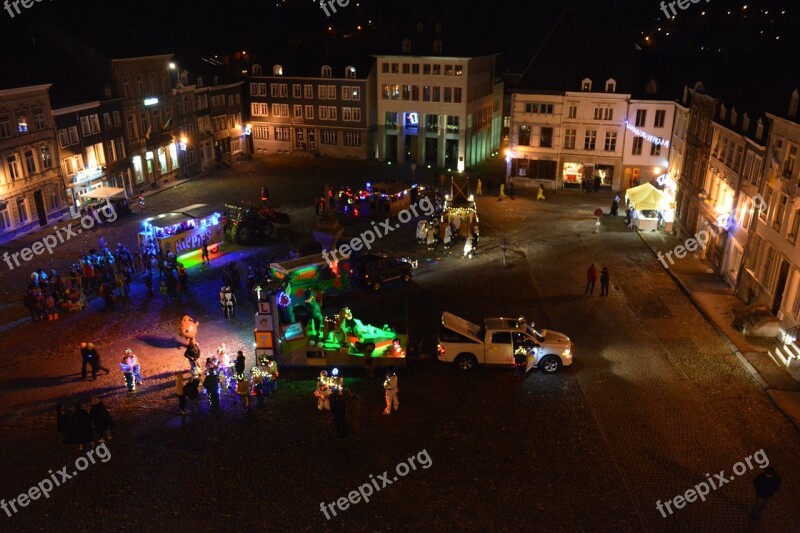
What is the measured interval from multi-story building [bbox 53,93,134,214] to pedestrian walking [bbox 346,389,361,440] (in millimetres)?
33691

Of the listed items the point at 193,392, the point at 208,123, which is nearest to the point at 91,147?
the point at 208,123

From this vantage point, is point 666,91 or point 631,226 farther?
point 666,91

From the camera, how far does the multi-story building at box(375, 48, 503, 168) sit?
59062mm

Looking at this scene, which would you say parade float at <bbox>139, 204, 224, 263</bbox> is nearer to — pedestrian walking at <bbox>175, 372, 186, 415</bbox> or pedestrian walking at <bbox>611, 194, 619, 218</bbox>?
pedestrian walking at <bbox>175, 372, 186, 415</bbox>

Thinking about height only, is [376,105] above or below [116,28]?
below

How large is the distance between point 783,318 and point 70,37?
49.1m

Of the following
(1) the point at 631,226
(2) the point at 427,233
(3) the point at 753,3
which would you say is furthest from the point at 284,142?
(3) the point at 753,3

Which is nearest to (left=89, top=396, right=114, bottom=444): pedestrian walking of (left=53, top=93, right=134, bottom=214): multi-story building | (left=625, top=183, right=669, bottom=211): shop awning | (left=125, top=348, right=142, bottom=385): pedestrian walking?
(left=125, top=348, right=142, bottom=385): pedestrian walking

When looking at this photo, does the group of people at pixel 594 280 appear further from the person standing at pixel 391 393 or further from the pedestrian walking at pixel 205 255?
the pedestrian walking at pixel 205 255

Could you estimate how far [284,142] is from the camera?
219ft

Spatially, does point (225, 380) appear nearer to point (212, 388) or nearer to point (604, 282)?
point (212, 388)

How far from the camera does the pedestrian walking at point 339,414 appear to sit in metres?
18.7

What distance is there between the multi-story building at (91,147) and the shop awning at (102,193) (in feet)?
4.40

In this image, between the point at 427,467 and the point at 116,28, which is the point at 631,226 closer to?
the point at 427,467
